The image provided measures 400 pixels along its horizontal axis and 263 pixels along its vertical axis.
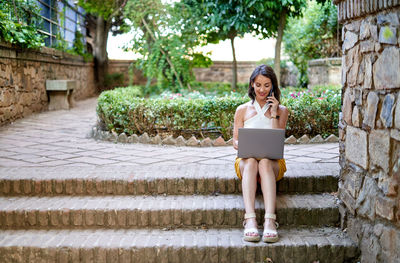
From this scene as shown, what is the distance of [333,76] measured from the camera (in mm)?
9062

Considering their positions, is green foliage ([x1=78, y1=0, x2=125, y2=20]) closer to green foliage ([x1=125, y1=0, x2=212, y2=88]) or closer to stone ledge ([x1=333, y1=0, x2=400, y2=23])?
green foliage ([x1=125, y1=0, x2=212, y2=88])

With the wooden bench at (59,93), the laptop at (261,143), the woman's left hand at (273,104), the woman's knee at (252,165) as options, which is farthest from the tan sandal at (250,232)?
the wooden bench at (59,93)

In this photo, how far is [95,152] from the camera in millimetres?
4348

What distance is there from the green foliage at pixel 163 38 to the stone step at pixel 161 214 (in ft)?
19.6

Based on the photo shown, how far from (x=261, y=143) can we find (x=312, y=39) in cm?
942

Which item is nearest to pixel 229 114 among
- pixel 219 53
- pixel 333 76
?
pixel 333 76

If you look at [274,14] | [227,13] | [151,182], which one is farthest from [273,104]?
[274,14]

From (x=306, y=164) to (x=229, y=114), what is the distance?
1.67 metres

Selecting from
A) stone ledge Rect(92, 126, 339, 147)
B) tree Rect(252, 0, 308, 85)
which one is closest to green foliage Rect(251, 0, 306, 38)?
tree Rect(252, 0, 308, 85)

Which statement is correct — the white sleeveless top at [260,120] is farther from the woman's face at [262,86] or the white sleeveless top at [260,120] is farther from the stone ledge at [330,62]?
the stone ledge at [330,62]

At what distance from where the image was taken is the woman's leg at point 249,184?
8.94 feet

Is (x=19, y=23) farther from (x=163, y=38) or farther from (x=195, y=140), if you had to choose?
(x=195, y=140)

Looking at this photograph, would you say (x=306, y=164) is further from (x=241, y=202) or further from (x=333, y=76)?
(x=333, y=76)

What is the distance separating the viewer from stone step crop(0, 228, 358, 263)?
2592 mm
